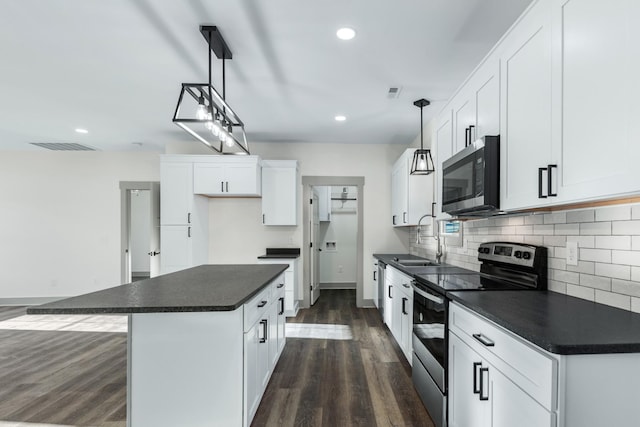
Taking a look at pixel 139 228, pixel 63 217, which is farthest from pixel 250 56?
pixel 139 228

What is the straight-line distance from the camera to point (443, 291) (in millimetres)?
1911

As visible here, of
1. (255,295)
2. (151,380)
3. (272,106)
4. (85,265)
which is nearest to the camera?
(151,380)

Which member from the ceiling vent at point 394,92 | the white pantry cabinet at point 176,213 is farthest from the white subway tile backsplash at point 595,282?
the white pantry cabinet at point 176,213

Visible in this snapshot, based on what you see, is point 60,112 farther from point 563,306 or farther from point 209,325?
point 563,306

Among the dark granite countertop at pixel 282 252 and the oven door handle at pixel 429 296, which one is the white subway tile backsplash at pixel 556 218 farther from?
the dark granite countertop at pixel 282 252

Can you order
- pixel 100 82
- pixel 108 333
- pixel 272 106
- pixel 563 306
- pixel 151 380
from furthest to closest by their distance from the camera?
pixel 108 333, pixel 272 106, pixel 100 82, pixel 151 380, pixel 563 306

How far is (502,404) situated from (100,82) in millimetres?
3854

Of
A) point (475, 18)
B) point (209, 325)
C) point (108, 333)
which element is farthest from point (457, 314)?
point (108, 333)

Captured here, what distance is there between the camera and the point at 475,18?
204cm

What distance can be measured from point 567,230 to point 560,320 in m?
0.72

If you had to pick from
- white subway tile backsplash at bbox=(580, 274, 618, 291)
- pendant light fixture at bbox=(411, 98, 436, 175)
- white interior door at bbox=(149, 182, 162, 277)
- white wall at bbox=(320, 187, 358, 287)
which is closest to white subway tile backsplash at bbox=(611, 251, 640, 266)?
white subway tile backsplash at bbox=(580, 274, 618, 291)

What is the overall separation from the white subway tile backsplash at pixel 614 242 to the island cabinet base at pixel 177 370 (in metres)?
1.92

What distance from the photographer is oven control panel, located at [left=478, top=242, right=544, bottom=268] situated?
6.46ft

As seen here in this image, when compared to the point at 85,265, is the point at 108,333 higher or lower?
lower
